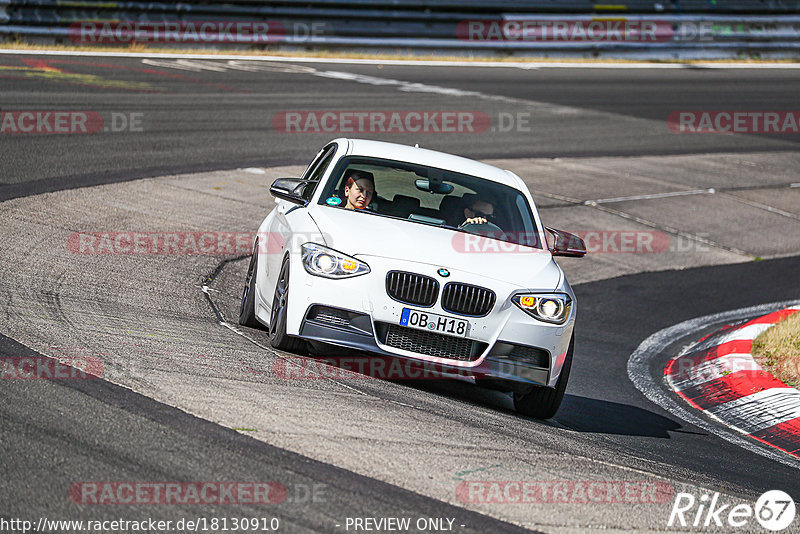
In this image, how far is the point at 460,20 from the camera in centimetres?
2920

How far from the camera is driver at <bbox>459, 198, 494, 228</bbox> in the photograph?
27.2ft

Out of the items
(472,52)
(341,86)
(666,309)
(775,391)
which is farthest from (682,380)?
(472,52)

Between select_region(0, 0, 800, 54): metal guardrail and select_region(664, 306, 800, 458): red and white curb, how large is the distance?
1752 cm

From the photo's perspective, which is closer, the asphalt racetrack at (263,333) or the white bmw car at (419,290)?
the asphalt racetrack at (263,333)

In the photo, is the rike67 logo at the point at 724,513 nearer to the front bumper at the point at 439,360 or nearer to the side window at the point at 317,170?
the front bumper at the point at 439,360

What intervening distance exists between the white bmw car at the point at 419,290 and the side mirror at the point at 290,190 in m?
0.02

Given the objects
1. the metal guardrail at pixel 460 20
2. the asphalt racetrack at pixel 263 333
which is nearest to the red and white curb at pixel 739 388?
the asphalt racetrack at pixel 263 333

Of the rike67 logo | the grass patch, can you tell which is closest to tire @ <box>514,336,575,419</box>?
the rike67 logo

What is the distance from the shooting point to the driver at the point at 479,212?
326 inches

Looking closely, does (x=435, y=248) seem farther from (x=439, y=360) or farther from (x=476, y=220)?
(x=476, y=220)

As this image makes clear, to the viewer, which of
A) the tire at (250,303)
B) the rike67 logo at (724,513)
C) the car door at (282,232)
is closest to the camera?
the rike67 logo at (724,513)

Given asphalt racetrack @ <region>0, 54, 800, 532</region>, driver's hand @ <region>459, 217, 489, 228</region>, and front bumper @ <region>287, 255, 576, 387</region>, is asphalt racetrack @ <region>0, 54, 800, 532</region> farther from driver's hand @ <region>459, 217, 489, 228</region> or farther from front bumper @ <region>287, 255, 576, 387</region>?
driver's hand @ <region>459, 217, 489, 228</region>

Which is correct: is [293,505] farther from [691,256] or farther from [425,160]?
[691,256]

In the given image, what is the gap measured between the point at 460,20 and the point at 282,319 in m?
23.0
